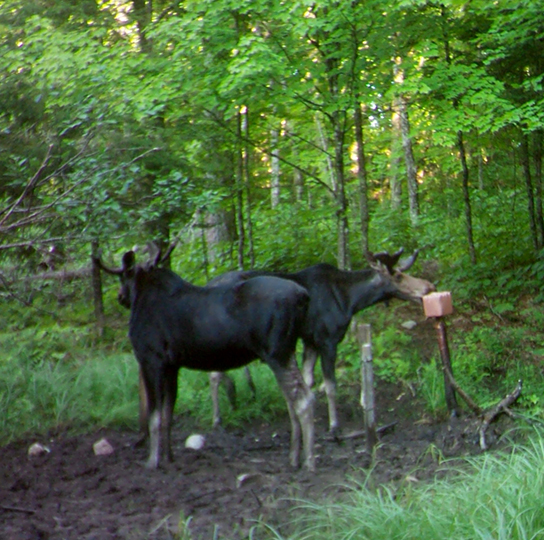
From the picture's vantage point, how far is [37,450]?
8.10 metres

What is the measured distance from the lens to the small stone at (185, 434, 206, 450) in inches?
334

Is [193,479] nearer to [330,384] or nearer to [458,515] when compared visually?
[330,384]

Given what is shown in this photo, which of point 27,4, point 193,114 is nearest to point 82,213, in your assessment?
point 193,114

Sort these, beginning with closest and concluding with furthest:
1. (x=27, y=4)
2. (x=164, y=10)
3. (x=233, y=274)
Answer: (x=233, y=274) → (x=27, y=4) → (x=164, y=10)

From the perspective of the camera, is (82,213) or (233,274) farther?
(233,274)

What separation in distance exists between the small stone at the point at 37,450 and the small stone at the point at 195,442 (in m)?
1.44

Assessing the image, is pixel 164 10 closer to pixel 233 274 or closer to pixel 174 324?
pixel 233 274

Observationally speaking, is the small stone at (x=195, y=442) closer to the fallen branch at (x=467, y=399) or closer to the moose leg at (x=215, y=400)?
the moose leg at (x=215, y=400)

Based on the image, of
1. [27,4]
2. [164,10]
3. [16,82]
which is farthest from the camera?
[164,10]

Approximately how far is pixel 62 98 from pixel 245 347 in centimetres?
408

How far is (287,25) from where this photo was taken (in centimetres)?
1080

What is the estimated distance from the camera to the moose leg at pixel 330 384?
9.57 m

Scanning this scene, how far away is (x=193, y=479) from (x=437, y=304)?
12.1ft

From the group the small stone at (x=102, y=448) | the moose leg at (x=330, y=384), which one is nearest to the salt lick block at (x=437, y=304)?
the moose leg at (x=330, y=384)
